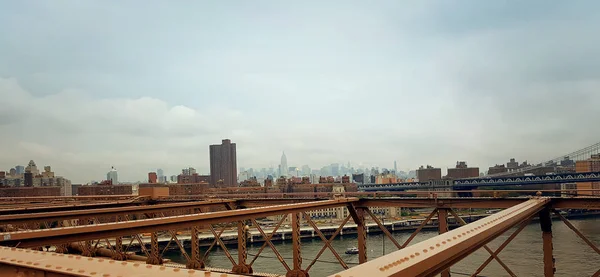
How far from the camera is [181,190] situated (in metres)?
93.1

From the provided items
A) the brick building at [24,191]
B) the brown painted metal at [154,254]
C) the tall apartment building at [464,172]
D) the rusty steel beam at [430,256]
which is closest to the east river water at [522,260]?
the brown painted metal at [154,254]

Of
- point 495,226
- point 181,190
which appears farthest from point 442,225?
point 181,190

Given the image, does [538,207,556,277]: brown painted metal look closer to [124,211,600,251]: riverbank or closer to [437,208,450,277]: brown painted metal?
[437,208,450,277]: brown painted metal

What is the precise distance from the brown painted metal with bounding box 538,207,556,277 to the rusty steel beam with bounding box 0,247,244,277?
8.27 metres

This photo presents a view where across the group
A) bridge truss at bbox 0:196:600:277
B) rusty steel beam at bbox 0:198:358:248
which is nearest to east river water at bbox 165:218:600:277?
bridge truss at bbox 0:196:600:277

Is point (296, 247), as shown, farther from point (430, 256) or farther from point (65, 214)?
point (430, 256)

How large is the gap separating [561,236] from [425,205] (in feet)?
156

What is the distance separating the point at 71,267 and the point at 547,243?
8869 mm

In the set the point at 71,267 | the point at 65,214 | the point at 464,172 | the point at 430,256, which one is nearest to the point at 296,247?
the point at 65,214

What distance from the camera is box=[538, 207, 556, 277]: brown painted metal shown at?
26.4 feet

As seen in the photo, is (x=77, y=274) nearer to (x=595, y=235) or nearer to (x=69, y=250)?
(x=69, y=250)

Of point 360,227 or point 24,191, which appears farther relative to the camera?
point 24,191

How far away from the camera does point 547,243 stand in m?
8.27

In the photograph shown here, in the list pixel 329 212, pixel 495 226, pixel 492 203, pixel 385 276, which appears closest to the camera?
pixel 385 276
